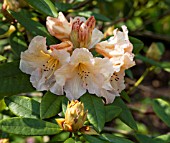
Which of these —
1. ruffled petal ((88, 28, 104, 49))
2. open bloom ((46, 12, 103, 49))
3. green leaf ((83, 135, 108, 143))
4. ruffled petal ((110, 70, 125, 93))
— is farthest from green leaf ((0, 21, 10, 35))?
green leaf ((83, 135, 108, 143))

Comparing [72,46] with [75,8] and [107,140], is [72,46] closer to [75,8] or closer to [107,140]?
[107,140]

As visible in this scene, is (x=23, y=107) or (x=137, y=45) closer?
(x=23, y=107)

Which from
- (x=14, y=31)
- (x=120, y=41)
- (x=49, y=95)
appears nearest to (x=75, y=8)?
(x=14, y=31)

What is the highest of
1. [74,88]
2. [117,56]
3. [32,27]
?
[32,27]

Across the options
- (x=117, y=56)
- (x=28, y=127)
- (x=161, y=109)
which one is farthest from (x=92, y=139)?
(x=161, y=109)

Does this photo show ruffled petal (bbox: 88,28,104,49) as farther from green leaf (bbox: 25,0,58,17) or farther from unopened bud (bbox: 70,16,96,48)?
green leaf (bbox: 25,0,58,17)

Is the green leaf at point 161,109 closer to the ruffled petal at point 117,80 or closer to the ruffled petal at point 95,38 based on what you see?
the ruffled petal at point 117,80

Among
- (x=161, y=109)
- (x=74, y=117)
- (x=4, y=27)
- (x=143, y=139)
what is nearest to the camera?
(x=74, y=117)

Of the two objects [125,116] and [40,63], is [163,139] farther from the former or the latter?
[40,63]
